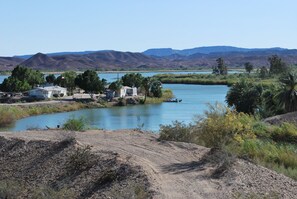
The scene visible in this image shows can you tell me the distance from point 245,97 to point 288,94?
37.0ft

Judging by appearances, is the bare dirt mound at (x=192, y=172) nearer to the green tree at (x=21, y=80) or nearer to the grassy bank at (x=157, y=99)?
the grassy bank at (x=157, y=99)

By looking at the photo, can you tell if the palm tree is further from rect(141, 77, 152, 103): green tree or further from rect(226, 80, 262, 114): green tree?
rect(141, 77, 152, 103): green tree

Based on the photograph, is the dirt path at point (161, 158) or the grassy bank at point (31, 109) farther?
the grassy bank at point (31, 109)

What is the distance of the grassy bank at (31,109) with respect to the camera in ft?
210

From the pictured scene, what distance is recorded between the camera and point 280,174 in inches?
641

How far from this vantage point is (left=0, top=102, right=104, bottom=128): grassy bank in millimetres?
64006

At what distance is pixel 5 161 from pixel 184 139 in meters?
6.83

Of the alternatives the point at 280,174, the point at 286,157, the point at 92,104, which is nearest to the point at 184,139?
the point at 286,157

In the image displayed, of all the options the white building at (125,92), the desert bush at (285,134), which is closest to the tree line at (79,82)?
the white building at (125,92)

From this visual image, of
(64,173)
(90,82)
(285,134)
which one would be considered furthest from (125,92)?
(64,173)

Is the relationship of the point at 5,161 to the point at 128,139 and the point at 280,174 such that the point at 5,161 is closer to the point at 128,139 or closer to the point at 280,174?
the point at 128,139

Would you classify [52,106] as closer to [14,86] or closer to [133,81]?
[14,86]

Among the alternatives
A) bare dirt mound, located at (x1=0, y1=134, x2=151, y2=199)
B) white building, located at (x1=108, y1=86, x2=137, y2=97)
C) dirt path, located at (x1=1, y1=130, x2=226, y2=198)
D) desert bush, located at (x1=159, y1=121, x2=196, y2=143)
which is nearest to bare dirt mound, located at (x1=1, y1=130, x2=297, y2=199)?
dirt path, located at (x1=1, y1=130, x2=226, y2=198)

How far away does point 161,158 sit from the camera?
17266mm
